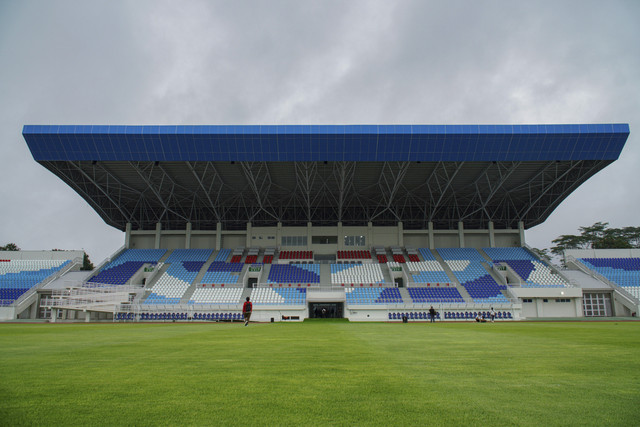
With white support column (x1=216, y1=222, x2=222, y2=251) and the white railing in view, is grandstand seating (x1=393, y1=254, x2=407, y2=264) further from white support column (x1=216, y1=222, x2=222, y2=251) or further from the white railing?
white support column (x1=216, y1=222, x2=222, y2=251)

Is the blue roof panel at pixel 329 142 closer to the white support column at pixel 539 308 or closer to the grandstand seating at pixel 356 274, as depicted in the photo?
the grandstand seating at pixel 356 274

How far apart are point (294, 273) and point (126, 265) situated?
21.7 meters

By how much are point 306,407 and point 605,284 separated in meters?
55.7

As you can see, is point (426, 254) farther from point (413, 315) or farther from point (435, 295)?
point (413, 315)

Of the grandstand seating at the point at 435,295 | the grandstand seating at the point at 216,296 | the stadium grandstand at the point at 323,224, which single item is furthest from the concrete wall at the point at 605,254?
the grandstand seating at the point at 216,296

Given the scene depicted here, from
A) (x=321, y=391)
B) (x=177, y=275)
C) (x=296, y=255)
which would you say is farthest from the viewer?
(x=296, y=255)

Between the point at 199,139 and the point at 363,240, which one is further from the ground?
the point at 199,139

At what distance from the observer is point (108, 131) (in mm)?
39406

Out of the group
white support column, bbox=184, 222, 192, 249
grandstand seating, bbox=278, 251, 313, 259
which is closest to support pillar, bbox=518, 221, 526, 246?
grandstand seating, bbox=278, 251, 313, 259

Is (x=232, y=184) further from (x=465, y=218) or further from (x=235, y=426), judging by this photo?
(x=235, y=426)

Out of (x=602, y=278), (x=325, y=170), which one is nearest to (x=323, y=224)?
(x=325, y=170)

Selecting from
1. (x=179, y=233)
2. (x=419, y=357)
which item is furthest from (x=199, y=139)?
(x=419, y=357)

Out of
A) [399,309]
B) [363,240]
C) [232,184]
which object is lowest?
[399,309]

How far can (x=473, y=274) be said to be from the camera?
51.2m
